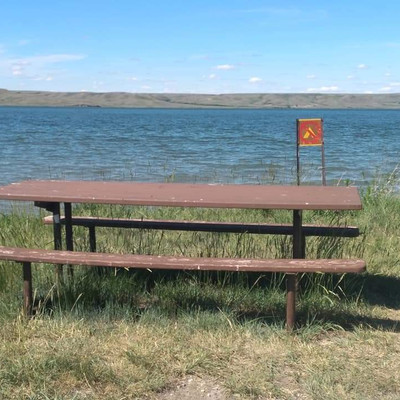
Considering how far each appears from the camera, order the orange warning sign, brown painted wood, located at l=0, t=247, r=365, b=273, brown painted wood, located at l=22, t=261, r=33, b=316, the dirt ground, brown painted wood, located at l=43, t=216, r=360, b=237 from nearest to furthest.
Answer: the dirt ground < brown painted wood, located at l=0, t=247, r=365, b=273 < brown painted wood, located at l=22, t=261, r=33, b=316 < brown painted wood, located at l=43, t=216, r=360, b=237 < the orange warning sign

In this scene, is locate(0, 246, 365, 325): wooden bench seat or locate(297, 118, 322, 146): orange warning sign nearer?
locate(0, 246, 365, 325): wooden bench seat

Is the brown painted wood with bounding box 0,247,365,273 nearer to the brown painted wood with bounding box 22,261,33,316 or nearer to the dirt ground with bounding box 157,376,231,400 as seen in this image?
the brown painted wood with bounding box 22,261,33,316

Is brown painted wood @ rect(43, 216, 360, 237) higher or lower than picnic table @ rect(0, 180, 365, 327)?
lower

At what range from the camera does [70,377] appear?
3.12m

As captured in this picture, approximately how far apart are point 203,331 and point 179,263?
45 cm

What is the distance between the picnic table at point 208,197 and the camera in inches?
144

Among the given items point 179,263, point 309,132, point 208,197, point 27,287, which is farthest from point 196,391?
point 309,132

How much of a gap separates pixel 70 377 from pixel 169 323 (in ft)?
2.90

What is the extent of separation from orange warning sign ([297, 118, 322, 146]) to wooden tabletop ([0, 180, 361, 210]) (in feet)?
11.4

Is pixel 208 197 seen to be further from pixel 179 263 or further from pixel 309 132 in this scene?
pixel 309 132

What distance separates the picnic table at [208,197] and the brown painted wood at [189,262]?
0.04 ft

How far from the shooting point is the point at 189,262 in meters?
3.73

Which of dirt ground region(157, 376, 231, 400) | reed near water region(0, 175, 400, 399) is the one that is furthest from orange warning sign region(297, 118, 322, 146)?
dirt ground region(157, 376, 231, 400)

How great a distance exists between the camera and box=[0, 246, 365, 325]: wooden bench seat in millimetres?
3625
